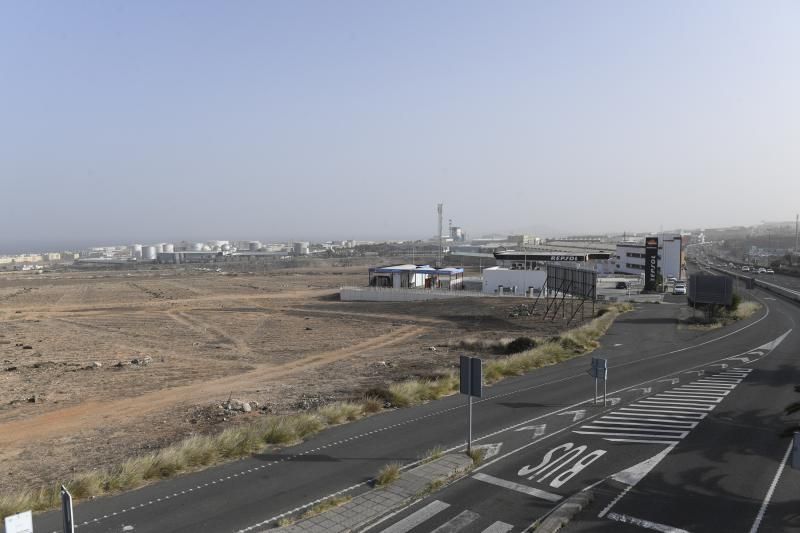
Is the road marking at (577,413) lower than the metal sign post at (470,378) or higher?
lower

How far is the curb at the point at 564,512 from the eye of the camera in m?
8.15

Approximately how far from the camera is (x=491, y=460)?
11.1 metres

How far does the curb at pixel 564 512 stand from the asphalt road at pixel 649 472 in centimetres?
13

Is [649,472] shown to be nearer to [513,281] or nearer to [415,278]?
[513,281]

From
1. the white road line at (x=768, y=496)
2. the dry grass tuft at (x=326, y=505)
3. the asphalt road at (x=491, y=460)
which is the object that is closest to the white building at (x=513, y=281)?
the asphalt road at (x=491, y=460)

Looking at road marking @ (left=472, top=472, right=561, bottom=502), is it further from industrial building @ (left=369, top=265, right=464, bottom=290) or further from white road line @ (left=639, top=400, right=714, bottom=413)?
industrial building @ (left=369, top=265, right=464, bottom=290)

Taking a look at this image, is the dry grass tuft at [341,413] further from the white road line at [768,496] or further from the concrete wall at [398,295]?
the concrete wall at [398,295]

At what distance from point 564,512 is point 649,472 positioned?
2.90 meters

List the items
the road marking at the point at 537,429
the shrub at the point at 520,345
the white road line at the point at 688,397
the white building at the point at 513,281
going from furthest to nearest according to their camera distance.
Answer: the white building at the point at 513,281
the shrub at the point at 520,345
the white road line at the point at 688,397
the road marking at the point at 537,429

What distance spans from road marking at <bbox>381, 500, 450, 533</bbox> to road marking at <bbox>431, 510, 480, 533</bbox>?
359mm

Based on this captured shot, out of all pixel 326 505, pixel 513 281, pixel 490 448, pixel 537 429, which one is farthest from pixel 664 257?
pixel 326 505

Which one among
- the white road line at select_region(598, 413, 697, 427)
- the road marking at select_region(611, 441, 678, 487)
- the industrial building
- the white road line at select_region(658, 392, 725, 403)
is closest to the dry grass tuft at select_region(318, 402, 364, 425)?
the white road line at select_region(598, 413, 697, 427)

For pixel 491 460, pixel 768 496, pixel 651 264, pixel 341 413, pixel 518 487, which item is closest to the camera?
pixel 768 496

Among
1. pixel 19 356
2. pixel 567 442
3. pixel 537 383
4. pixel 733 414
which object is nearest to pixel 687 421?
pixel 733 414
